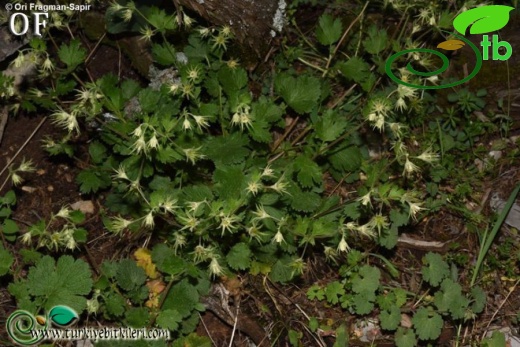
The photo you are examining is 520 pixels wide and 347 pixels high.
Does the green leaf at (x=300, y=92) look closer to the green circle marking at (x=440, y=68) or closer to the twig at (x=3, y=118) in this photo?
the green circle marking at (x=440, y=68)

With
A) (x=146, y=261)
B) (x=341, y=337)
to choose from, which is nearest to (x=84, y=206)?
(x=146, y=261)

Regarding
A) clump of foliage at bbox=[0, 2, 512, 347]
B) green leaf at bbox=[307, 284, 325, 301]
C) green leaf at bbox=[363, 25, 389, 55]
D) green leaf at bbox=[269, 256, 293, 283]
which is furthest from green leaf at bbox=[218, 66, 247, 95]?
green leaf at bbox=[307, 284, 325, 301]

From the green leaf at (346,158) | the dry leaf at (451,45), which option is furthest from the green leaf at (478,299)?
the dry leaf at (451,45)

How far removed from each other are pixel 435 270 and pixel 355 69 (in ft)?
4.26

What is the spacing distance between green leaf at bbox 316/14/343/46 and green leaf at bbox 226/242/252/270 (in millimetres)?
1368

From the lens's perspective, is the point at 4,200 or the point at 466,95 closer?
the point at 4,200

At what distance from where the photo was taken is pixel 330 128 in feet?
11.5

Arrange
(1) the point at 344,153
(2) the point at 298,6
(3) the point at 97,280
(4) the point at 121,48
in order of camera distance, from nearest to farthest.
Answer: (3) the point at 97,280 < (1) the point at 344,153 < (4) the point at 121,48 < (2) the point at 298,6

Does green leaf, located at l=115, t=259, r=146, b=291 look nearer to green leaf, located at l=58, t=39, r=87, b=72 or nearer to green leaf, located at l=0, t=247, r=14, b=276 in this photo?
green leaf, located at l=0, t=247, r=14, b=276

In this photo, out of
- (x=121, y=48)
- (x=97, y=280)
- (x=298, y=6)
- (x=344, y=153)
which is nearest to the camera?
(x=97, y=280)

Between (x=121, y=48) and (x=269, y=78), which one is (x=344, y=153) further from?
(x=121, y=48)

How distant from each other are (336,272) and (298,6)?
182 centimetres

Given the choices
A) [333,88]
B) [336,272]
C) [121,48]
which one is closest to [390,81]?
[333,88]

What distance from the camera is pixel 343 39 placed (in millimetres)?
3967
